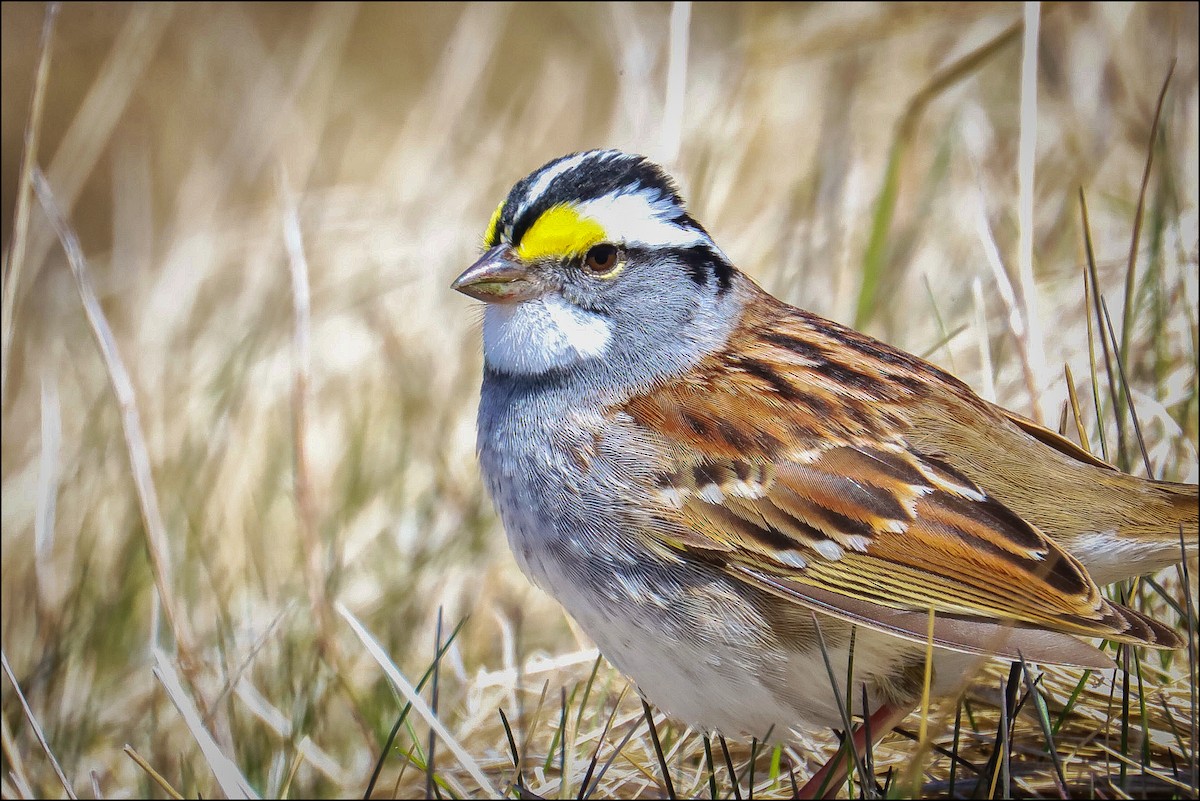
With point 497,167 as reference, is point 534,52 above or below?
above

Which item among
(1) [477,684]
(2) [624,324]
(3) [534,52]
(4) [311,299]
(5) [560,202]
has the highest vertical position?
(3) [534,52]

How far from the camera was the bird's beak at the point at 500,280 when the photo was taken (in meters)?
2.85

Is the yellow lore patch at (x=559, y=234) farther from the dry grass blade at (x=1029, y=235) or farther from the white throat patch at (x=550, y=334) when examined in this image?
the dry grass blade at (x=1029, y=235)

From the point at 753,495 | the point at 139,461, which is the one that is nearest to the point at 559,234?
the point at 753,495

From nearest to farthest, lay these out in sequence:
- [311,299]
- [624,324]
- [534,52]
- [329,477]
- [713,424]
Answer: [713,424] < [624,324] < [329,477] < [311,299] < [534,52]

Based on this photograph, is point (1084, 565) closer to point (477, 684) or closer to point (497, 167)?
point (477, 684)

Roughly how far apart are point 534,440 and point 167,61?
7485mm

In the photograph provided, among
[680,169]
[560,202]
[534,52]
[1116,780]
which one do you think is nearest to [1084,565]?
[1116,780]

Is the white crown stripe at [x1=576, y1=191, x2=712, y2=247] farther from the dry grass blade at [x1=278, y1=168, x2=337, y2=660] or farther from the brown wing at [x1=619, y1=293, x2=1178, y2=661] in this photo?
the dry grass blade at [x1=278, y1=168, x2=337, y2=660]

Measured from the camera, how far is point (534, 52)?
8.88 metres

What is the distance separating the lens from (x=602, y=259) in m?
2.94

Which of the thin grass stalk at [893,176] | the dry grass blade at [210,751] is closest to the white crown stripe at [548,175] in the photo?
the dry grass blade at [210,751]

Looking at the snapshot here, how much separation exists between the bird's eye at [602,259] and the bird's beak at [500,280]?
13 centimetres

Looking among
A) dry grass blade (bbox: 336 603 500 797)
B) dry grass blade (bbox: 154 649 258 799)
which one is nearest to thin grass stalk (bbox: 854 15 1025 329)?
dry grass blade (bbox: 336 603 500 797)
